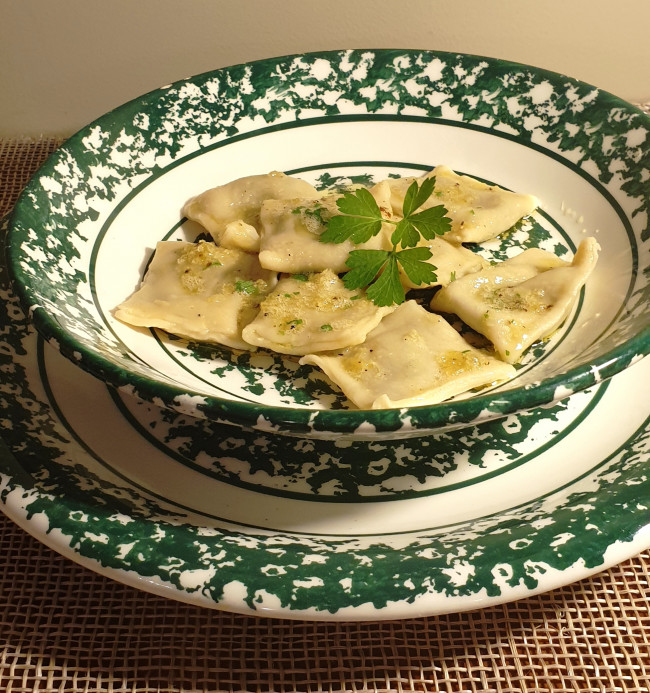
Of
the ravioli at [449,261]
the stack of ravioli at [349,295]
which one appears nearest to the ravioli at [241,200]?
the stack of ravioli at [349,295]

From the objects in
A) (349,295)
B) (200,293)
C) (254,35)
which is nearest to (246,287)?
(200,293)

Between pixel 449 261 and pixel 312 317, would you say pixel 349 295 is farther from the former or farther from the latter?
pixel 449 261

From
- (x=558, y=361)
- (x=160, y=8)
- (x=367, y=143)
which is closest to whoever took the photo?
(x=558, y=361)

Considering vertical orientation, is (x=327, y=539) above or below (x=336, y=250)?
below

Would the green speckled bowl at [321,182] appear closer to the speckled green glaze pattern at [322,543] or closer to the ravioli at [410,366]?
the ravioli at [410,366]

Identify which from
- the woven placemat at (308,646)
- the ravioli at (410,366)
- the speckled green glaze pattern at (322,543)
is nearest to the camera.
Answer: the speckled green glaze pattern at (322,543)

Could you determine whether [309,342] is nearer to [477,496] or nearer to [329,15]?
[477,496]

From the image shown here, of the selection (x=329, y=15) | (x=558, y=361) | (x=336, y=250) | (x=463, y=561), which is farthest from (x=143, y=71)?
(x=463, y=561)
